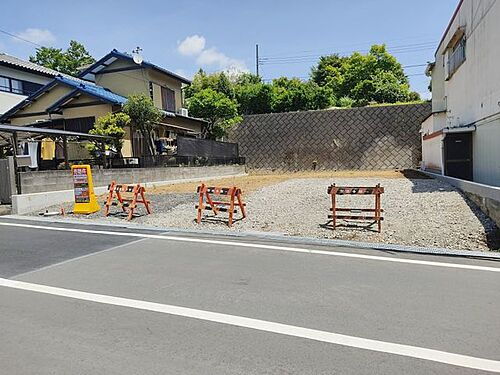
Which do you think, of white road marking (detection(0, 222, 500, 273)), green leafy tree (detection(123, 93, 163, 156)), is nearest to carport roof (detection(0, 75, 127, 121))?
green leafy tree (detection(123, 93, 163, 156))

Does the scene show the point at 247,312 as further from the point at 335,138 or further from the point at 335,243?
the point at 335,138

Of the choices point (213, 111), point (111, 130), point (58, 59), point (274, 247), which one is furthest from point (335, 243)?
point (58, 59)

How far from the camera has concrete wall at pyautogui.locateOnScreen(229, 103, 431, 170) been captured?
28.2m

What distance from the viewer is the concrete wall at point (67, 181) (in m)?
13.0

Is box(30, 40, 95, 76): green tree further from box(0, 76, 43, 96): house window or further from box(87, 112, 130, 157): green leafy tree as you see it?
box(87, 112, 130, 157): green leafy tree

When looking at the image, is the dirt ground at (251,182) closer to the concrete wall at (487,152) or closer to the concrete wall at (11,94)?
the concrete wall at (487,152)

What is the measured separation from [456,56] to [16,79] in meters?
26.8

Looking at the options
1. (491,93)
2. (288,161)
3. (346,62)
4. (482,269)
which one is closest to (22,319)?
(482,269)

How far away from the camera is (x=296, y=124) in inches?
1216

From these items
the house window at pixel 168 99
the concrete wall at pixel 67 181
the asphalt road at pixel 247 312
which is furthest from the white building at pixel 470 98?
the house window at pixel 168 99

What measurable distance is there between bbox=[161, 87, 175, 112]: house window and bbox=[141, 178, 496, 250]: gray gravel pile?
16.1 metres

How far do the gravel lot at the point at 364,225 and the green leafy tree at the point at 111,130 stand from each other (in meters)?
6.59

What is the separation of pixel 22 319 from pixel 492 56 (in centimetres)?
1334

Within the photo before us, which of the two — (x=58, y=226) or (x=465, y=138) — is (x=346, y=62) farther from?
(x=58, y=226)
